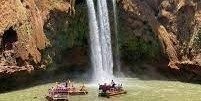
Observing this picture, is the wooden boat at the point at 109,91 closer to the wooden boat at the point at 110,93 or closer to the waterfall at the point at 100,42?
the wooden boat at the point at 110,93

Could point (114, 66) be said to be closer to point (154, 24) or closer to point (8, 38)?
point (154, 24)

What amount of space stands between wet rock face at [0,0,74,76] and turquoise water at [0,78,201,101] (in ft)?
7.05

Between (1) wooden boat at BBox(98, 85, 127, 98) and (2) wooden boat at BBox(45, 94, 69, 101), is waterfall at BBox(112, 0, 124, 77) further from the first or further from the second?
(2) wooden boat at BBox(45, 94, 69, 101)

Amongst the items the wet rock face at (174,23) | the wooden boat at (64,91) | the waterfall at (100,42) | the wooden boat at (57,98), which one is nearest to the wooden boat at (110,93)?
the wooden boat at (64,91)

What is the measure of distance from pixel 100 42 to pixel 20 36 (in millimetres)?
10329

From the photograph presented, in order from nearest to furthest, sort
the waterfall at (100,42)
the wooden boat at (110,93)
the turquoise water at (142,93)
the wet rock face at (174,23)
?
the turquoise water at (142,93)
the wooden boat at (110,93)
the wet rock face at (174,23)
the waterfall at (100,42)

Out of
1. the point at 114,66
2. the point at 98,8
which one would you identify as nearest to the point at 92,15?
the point at 98,8

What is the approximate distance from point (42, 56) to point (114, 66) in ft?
28.7

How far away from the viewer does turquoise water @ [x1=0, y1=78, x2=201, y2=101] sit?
40469 mm

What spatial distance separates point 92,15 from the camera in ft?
168

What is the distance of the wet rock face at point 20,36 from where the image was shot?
43125 mm

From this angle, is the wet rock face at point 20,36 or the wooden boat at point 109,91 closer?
the wooden boat at point 109,91

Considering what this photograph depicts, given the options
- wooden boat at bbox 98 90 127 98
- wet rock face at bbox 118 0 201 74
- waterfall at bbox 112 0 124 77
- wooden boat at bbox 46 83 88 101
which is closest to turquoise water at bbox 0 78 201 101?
wooden boat at bbox 98 90 127 98

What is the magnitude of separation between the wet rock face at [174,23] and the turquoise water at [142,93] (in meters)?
3.53
